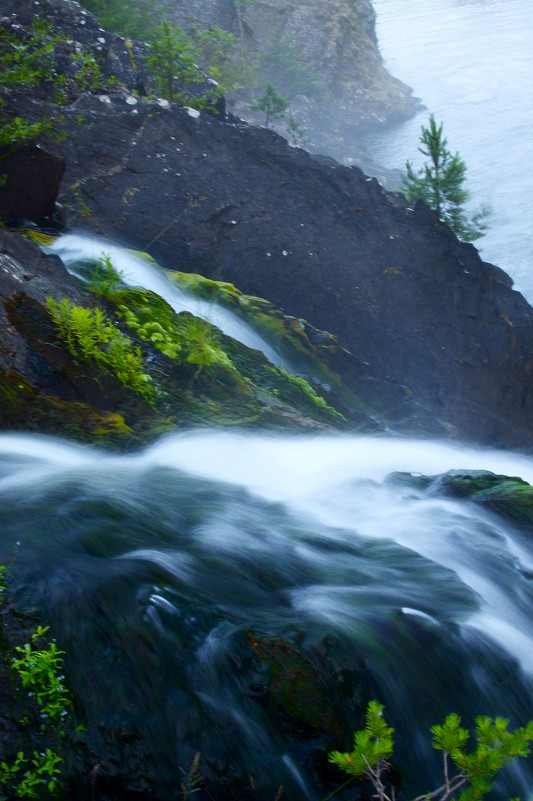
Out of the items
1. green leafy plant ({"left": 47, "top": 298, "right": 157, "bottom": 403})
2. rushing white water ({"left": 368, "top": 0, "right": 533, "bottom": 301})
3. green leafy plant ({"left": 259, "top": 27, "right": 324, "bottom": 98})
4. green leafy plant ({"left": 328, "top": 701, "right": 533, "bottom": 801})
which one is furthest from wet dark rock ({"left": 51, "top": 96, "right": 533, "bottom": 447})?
green leafy plant ({"left": 259, "top": 27, "right": 324, "bottom": 98})

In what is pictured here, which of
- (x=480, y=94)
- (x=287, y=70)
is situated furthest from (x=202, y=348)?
(x=480, y=94)

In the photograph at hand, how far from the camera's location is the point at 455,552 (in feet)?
17.4

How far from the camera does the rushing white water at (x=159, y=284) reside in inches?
313

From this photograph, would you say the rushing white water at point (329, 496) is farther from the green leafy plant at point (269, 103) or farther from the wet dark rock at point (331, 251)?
the green leafy plant at point (269, 103)

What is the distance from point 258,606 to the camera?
395 centimetres

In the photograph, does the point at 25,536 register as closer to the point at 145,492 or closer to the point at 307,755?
the point at 145,492

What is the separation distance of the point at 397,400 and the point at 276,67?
2673cm

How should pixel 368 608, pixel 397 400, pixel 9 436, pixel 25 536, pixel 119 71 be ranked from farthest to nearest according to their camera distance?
1. pixel 119 71
2. pixel 397 400
3. pixel 9 436
4. pixel 368 608
5. pixel 25 536

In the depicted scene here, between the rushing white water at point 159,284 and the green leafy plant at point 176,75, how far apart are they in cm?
370

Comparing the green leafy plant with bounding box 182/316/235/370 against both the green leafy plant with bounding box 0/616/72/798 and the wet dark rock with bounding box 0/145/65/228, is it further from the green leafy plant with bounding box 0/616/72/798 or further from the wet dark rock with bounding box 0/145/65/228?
the green leafy plant with bounding box 0/616/72/798

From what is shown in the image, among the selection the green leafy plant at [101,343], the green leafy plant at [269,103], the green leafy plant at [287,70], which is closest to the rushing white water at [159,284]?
the green leafy plant at [101,343]

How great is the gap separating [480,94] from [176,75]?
25.1 meters

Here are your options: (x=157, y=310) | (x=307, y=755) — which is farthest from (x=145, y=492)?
(x=157, y=310)

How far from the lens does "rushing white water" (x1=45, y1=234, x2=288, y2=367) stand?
7.95 metres
